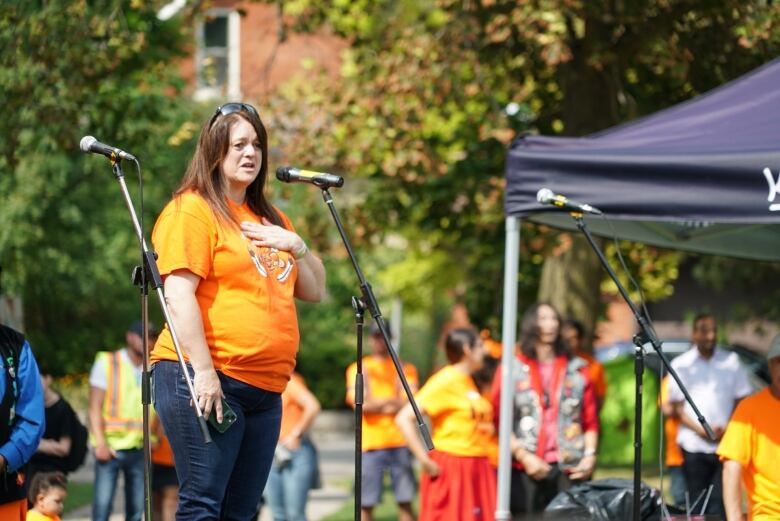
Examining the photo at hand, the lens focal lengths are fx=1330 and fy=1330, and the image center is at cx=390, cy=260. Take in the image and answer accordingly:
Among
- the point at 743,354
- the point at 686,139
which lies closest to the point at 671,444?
the point at 686,139

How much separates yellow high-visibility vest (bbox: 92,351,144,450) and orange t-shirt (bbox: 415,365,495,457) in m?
2.04

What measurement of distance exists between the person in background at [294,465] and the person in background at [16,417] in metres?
4.07

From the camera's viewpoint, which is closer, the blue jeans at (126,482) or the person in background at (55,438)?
the person in background at (55,438)

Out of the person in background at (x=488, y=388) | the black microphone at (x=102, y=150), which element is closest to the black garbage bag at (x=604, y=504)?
the person in background at (x=488, y=388)

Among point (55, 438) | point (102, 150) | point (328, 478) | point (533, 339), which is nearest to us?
point (102, 150)

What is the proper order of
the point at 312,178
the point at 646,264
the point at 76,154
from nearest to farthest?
the point at 312,178, the point at 646,264, the point at 76,154

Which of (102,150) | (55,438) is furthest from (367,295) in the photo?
(55,438)

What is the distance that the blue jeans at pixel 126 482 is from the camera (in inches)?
360

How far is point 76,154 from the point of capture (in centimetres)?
1586

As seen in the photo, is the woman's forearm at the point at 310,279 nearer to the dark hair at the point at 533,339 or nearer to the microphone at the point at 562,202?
the microphone at the point at 562,202

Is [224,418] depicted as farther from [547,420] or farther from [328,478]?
[328,478]

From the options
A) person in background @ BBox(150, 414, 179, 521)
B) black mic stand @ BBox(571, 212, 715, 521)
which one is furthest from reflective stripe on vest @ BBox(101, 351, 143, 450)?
black mic stand @ BBox(571, 212, 715, 521)

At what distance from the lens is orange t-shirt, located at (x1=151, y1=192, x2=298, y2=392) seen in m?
4.64

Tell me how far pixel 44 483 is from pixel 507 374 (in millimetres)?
2670
